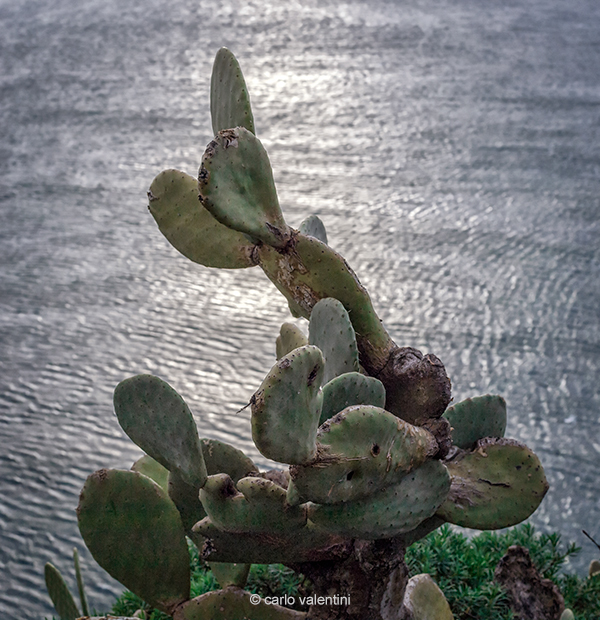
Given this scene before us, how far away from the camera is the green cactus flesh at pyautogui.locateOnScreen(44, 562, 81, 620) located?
2.50ft

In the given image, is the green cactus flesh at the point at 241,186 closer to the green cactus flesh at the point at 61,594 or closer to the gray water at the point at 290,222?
the green cactus flesh at the point at 61,594

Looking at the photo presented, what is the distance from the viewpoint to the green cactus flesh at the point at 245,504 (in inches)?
20.8

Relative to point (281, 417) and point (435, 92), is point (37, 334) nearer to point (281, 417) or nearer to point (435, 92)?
point (281, 417)

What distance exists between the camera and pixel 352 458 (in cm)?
44

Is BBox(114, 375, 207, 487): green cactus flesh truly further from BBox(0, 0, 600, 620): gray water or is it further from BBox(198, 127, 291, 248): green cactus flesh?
BBox(0, 0, 600, 620): gray water

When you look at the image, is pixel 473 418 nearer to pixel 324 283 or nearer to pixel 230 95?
pixel 324 283

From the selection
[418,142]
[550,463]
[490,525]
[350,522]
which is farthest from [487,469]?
[418,142]

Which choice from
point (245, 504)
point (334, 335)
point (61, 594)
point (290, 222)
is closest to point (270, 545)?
point (245, 504)

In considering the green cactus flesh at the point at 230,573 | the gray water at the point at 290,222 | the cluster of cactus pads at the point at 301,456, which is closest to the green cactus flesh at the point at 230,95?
the cluster of cactus pads at the point at 301,456

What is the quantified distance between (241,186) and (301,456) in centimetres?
19

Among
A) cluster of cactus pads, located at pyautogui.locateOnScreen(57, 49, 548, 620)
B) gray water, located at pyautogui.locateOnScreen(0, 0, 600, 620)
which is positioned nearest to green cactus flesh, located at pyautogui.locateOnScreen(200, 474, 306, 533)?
cluster of cactus pads, located at pyautogui.locateOnScreen(57, 49, 548, 620)

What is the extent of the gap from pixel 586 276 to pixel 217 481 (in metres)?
1.42

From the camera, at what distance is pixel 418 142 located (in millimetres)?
2402

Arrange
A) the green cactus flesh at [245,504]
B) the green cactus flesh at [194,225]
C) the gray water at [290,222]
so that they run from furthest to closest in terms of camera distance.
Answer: the gray water at [290,222] < the green cactus flesh at [194,225] < the green cactus flesh at [245,504]
